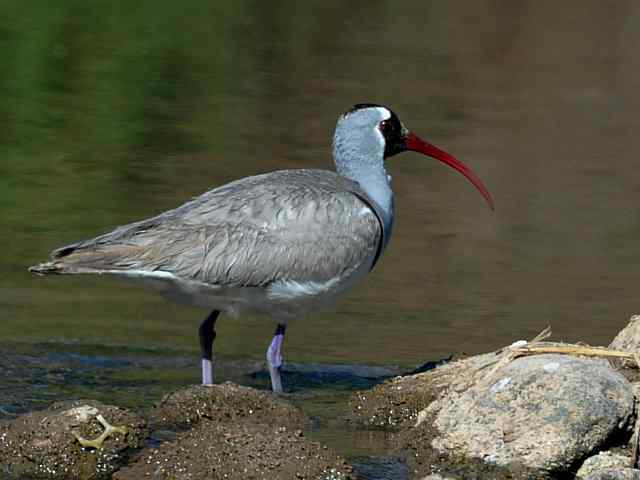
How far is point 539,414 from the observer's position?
28.4 ft

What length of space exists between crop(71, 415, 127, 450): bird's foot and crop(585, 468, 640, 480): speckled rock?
2.39m

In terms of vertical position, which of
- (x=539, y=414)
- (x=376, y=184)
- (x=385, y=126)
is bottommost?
(x=539, y=414)

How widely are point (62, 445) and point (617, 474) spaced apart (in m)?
2.75

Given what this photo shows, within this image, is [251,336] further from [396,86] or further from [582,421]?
[396,86]

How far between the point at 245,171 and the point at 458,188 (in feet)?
6.90

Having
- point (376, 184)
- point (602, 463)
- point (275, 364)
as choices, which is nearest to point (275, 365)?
point (275, 364)

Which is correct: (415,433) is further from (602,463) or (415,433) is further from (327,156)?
(327,156)

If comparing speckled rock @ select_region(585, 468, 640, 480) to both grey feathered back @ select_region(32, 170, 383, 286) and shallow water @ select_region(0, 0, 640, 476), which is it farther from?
shallow water @ select_region(0, 0, 640, 476)

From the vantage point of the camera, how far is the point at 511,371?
355 inches

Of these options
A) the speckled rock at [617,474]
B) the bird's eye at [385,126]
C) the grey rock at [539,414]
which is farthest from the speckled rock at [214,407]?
the bird's eye at [385,126]

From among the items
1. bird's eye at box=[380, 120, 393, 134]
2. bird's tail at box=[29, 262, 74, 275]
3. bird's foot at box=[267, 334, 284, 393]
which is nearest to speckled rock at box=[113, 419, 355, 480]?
bird's tail at box=[29, 262, 74, 275]

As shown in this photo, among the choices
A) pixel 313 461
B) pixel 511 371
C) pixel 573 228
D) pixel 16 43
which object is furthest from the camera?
pixel 16 43

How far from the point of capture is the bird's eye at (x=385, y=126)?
1115cm

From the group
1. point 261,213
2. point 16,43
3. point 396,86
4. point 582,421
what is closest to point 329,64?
point 396,86
